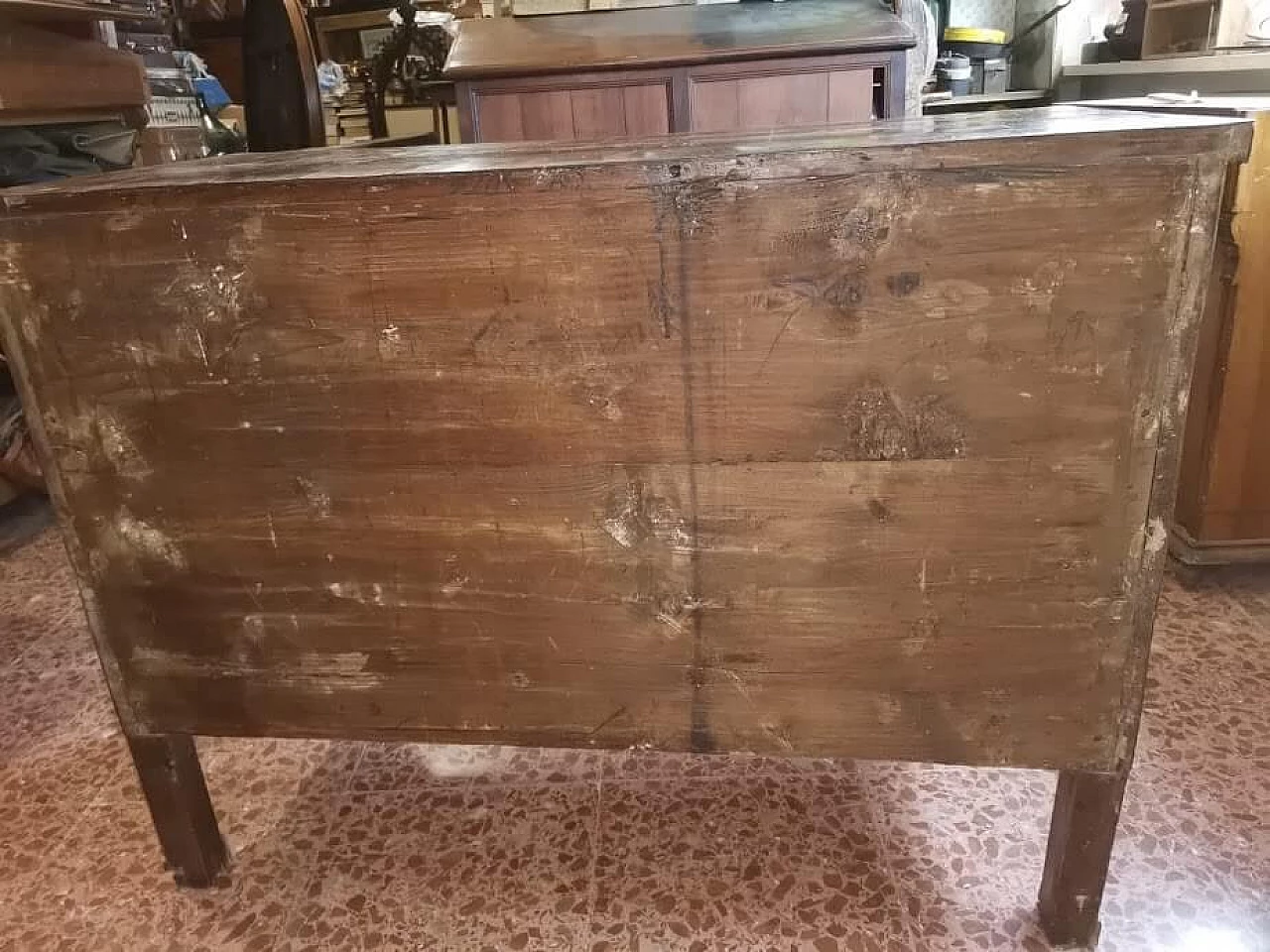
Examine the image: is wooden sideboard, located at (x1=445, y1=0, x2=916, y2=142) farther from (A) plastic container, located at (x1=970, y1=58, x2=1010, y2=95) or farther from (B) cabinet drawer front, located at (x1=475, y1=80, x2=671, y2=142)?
(A) plastic container, located at (x1=970, y1=58, x2=1010, y2=95)

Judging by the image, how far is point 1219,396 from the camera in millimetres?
1612

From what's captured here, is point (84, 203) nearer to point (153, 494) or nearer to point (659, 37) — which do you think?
point (153, 494)

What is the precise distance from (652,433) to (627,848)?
586mm

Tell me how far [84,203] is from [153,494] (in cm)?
28

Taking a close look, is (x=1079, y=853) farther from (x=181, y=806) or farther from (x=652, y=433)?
(x=181, y=806)

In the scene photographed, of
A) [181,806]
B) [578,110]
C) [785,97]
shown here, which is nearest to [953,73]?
[785,97]

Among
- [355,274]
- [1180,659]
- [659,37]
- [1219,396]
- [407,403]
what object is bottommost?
[1180,659]

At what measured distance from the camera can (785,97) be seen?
2590 millimetres

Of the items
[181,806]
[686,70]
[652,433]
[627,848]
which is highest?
[686,70]

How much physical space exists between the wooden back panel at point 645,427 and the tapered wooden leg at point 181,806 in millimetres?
113

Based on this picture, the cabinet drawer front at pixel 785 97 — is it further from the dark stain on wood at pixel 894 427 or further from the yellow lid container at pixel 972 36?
the dark stain on wood at pixel 894 427

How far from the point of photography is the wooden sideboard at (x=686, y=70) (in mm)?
2529

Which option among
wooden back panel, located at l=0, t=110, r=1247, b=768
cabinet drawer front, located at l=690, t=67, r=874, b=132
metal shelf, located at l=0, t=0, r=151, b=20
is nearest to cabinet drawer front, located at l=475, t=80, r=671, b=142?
cabinet drawer front, located at l=690, t=67, r=874, b=132

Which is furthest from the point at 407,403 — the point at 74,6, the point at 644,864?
the point at 74,6
